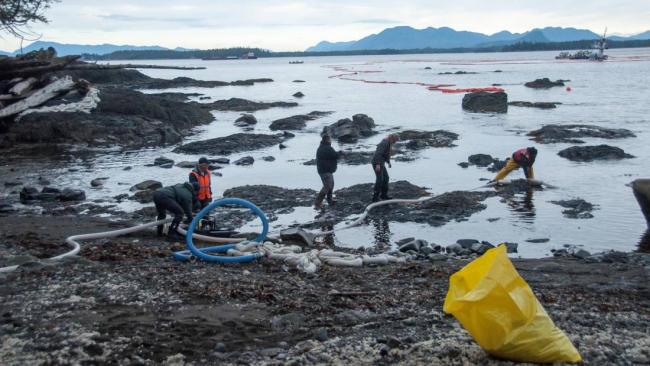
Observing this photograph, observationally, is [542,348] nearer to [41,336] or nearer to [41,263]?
[41,336]

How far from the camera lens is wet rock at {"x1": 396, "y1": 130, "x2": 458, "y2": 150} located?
2795 centimetres

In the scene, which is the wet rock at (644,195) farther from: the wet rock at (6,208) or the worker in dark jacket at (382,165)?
the wet rock at (6,208)

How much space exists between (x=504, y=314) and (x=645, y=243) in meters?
9.64

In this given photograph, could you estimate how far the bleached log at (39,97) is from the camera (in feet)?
64.3

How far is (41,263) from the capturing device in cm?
943

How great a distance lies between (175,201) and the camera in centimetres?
1209

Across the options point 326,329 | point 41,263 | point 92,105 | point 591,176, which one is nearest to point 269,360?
point 326,329

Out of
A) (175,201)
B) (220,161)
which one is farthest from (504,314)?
(220,161)

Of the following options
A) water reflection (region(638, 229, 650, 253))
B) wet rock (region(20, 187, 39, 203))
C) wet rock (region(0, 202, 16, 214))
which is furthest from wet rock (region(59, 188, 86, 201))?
water reflection (region(638, 229, 650, 253))

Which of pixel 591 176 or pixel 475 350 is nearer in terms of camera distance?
pixel 475 350

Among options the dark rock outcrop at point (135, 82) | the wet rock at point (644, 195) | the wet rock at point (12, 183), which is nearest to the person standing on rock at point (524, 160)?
the wet rock at point (644, 195)

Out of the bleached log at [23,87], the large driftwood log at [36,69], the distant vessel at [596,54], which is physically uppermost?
the large driftwood log at [36,69]

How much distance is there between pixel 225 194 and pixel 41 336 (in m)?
11.9

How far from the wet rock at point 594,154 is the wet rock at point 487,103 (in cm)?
1801
